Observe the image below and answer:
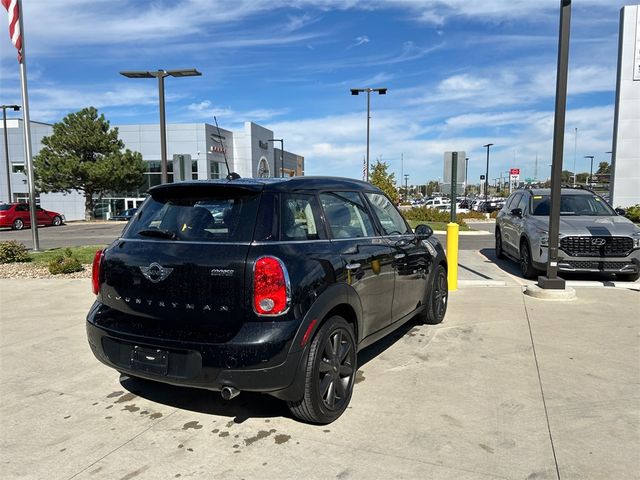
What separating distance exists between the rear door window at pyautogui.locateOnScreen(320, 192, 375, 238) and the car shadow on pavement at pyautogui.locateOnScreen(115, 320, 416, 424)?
1.39 meters

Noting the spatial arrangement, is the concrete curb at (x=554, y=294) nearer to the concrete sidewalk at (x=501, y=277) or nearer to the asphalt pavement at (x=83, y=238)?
the concrete sidewalk at (x=501, y=277)

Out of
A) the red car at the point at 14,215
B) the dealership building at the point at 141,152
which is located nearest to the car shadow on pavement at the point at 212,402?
the red car at the point at 14,215

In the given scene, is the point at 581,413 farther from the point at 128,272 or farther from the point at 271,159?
the point at 271,159

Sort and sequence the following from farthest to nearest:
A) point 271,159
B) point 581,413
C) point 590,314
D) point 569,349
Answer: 1. point 271,159
2. point 590,314
3. point 569,349
4. point 581,413

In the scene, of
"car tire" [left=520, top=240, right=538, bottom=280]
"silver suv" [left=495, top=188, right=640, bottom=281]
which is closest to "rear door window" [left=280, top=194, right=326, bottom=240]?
"silver suv" [left=495, top=188, right=640, bottom=281]

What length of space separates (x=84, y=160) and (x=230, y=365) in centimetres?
3754

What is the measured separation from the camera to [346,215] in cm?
394

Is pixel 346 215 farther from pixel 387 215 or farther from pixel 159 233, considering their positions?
pixel 159 233

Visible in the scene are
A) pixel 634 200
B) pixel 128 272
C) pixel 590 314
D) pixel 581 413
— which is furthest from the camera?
pixel 634 200

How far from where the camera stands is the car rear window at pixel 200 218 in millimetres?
3164

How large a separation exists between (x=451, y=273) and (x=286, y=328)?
5648 millimetres

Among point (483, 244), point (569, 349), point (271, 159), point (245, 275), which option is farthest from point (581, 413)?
point (271, 159)

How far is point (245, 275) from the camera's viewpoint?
115 inches

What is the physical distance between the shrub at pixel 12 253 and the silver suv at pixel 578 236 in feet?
36.1
